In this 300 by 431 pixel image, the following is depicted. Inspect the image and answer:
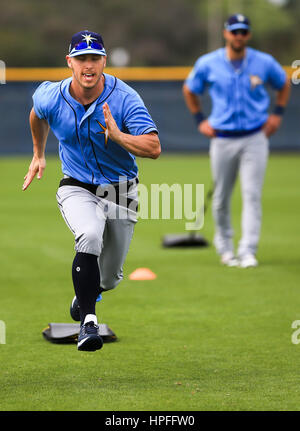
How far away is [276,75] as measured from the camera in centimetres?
968

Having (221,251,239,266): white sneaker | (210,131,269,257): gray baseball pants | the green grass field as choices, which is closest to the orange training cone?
the green grass field

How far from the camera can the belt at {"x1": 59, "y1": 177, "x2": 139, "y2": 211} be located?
237 inches

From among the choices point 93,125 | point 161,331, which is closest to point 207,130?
point 161,331

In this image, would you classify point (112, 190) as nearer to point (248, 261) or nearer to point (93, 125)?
point (93, 125)

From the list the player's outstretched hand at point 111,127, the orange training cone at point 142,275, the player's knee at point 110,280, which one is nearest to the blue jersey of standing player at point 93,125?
the player's outstretched hand at point 111,127

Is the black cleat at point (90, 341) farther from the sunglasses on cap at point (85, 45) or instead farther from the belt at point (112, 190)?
the sunglasses on cap at point (85, 45)

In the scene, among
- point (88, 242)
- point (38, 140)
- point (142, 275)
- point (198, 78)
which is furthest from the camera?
point (198, 78)

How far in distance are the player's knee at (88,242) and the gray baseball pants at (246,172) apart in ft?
13.7

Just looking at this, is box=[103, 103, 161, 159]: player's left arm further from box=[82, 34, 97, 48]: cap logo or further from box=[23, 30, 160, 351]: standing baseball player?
box=[82, 34, 97, 48]: cap logo

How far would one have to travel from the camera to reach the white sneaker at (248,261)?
9484mm

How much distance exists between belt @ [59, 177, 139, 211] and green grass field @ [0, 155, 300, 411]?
3.37ft

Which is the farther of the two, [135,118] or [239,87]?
[239,87]

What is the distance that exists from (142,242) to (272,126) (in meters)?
2.74

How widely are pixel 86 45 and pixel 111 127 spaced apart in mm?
619
